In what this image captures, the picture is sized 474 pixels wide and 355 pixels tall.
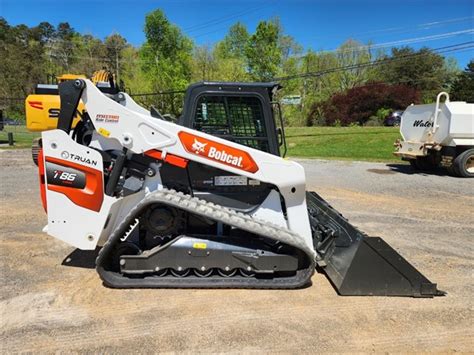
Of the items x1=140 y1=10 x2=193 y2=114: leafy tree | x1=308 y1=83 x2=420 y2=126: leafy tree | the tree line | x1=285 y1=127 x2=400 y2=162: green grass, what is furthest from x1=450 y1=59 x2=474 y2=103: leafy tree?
x1=140 y1=10 x2=193 y2=114: leafy tree

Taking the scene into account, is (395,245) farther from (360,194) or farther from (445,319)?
(360,194)

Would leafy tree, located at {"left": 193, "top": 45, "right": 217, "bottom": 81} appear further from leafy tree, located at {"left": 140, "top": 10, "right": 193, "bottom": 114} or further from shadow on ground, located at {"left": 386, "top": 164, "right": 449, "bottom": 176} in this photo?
shadow on ground, located at {"left": 386, "top": 164, "right": 449, "bottom": 176}

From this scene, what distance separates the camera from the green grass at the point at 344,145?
16.4m

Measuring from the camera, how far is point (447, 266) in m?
4.61

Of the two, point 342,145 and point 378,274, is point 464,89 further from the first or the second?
point 378,274

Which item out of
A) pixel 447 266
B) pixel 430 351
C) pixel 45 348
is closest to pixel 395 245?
pixel 447 266

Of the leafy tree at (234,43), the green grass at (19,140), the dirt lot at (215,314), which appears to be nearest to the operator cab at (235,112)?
the dirt lot at (215,314)

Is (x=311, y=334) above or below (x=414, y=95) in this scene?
below

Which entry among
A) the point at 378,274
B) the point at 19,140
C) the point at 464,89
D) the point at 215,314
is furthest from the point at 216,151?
the point at 464,89

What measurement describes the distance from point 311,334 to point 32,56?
55825mm

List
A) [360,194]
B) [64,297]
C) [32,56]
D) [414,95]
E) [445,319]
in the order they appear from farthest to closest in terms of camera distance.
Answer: [32,56] < [414,95] < [360,194] < [64,297] < [445,319]

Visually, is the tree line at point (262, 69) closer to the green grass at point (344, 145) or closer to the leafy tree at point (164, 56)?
the leafy tree at point (164, 56)

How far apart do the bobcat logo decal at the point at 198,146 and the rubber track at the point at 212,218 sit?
459mm

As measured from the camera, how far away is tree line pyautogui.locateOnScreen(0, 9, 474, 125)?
91.7 feet
